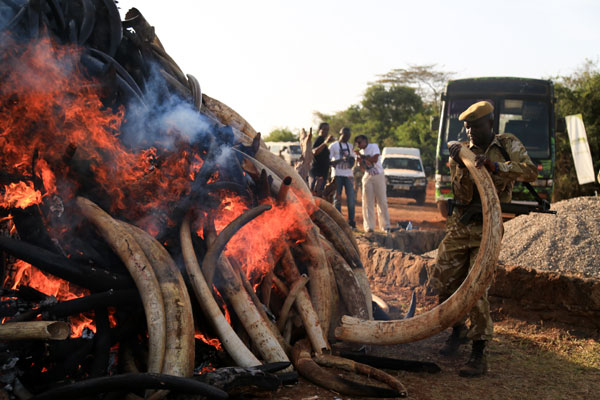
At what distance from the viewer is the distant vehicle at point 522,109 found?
40.8 feet

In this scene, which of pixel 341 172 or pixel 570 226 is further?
pixel 341 172

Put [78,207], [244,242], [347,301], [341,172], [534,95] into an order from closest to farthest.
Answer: [78,207], [244,242], [347,301], [341,172], [534,95]

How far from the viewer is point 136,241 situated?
3727 millimetres

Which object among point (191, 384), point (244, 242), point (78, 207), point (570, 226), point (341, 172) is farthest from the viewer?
point (341, 172)

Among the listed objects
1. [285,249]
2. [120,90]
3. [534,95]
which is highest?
[534,95]

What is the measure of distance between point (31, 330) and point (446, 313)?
8.34 ft

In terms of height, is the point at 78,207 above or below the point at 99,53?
below

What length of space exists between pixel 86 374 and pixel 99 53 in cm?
225

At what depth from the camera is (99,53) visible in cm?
420

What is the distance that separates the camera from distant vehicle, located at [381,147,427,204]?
21938 mm

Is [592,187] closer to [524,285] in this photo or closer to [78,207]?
[524,285]

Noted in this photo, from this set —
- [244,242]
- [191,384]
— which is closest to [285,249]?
[244,242]

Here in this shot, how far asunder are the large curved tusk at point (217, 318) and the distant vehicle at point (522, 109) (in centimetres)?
951

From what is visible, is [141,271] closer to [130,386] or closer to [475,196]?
[130,386]
